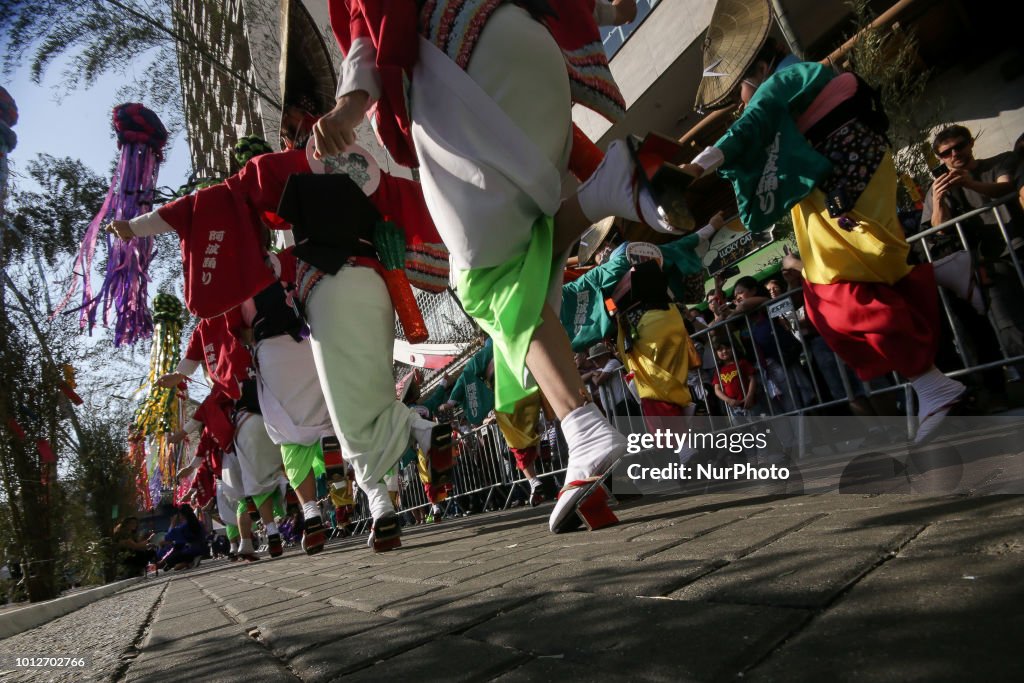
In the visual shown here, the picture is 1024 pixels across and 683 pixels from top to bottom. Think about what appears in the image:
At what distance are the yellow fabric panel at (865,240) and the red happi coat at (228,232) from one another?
267 centimetres

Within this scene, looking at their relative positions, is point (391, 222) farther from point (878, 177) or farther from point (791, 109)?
point (878, 177)

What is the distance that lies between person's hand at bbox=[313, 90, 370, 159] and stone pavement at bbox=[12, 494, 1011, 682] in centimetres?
141

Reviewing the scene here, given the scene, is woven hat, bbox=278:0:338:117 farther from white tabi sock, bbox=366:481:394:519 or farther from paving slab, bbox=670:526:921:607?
paving slab, bbox=670:526:921:607

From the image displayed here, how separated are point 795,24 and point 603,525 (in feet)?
33.4

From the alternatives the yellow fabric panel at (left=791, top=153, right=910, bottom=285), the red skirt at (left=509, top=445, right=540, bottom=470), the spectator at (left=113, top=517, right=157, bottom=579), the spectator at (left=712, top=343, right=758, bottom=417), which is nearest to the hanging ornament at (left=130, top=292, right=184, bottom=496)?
the spectator at (left=113, top=517, right=157, bottom=579)

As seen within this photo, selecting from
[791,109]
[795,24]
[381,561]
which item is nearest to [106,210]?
[381,561]

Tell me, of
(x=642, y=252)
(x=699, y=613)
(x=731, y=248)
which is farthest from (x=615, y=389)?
(x=731, y=248)

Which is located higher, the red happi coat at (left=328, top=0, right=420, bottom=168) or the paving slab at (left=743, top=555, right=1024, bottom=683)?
the red happi coat at (left=328, top=0, right=420, bottom=168)

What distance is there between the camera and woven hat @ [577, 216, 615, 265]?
485 cm

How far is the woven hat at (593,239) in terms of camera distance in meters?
4.85

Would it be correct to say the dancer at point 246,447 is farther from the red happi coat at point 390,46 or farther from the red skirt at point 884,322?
the red skirt at point 884,322

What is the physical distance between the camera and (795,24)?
10109 millimetres

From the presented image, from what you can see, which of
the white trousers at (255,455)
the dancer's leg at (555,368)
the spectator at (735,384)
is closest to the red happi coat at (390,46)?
the dancer's leg at (555,368)

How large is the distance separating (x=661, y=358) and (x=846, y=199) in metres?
2.10
